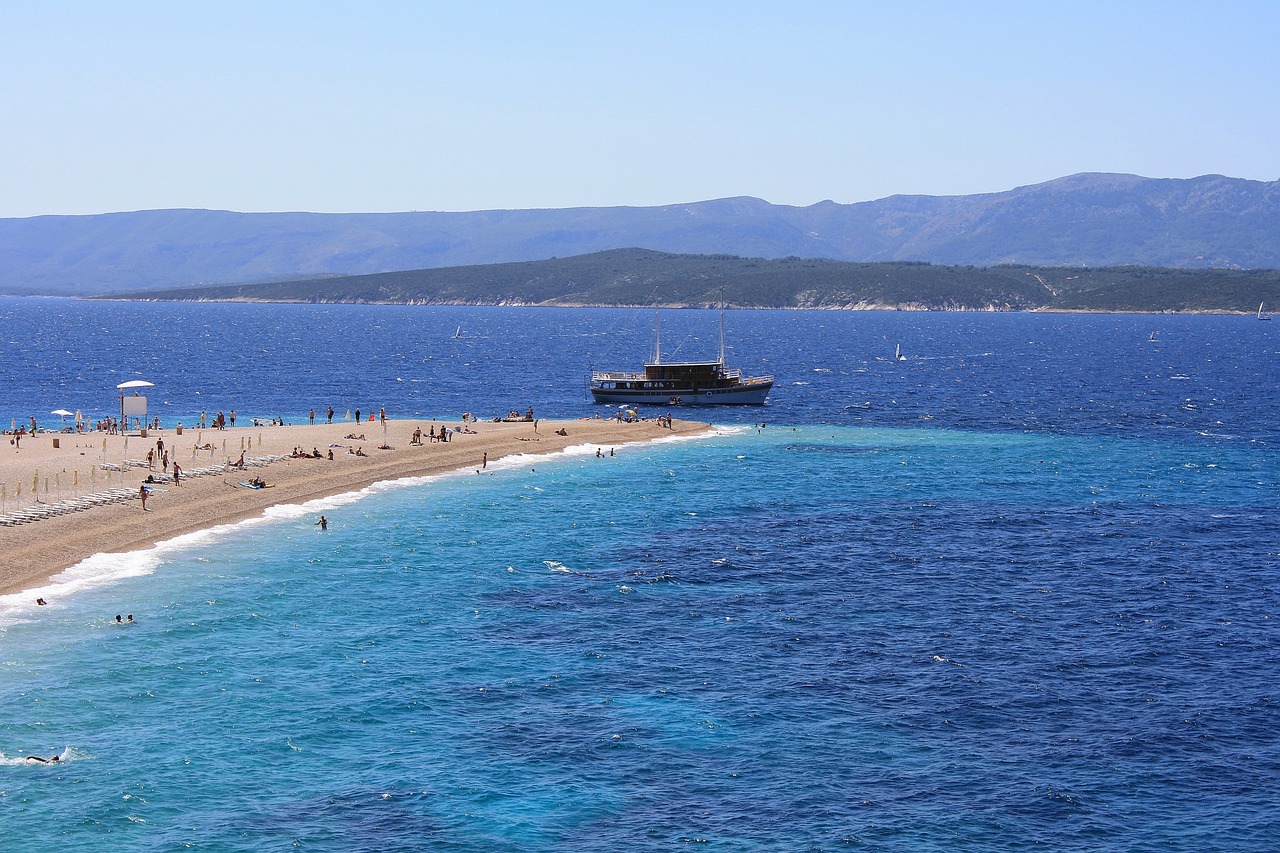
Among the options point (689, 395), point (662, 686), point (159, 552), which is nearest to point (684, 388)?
point (689, 395)

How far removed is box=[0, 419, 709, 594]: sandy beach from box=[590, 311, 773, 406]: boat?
1775 centimetres

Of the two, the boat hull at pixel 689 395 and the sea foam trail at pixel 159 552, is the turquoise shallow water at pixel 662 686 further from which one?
the boat hull at pixel 689 395

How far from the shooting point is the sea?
107ft

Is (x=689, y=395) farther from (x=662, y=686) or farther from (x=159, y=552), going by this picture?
(x=662, y=686)

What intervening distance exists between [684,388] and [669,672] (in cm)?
8959

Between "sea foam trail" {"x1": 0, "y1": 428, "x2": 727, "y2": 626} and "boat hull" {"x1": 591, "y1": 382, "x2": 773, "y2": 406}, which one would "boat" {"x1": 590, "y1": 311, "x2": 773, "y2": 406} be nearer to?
"boat hull" {"x1": 591, "y1": 382, "x2": 773, "y2": 406}

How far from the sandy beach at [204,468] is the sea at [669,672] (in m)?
2.98

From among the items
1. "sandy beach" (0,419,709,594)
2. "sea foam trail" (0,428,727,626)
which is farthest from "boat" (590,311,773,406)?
"sea foam trail" (0,428,727,626)

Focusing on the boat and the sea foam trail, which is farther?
the boat

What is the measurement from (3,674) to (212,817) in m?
14.1

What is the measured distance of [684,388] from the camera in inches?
5207

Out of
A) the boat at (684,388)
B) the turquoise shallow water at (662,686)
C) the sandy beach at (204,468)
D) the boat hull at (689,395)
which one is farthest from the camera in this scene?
the boat hull at (689,395)

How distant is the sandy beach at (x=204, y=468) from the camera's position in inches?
2344

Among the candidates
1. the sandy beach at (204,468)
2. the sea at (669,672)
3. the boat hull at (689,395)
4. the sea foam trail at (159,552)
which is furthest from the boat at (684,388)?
the sea at (669,672)
